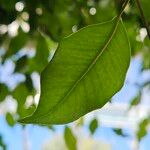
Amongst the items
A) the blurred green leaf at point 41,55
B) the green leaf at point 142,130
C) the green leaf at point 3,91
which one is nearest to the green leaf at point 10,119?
the green leaf at point 3,91

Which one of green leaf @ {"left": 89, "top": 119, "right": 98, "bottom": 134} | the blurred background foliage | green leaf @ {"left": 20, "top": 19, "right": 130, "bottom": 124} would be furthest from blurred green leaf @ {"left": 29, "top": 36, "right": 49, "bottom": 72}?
green leaf @ {"left": 20, "top": 19, "right": 130, "bottom": 124}

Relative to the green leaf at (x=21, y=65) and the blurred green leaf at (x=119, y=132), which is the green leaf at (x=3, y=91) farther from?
the blurred green leaf at (x=119, y=132)

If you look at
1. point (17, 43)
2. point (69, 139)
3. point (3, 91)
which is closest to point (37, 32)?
point (17, 43)

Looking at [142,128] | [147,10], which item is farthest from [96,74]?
[142,128]

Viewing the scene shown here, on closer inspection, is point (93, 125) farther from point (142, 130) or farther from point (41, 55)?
point (41, 55)

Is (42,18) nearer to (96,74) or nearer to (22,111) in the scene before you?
(22,111)

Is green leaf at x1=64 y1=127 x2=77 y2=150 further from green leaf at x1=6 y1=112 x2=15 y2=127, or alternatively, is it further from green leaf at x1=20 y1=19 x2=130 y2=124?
green leaf at x1=20 y1=19 x2=130 y2=124
